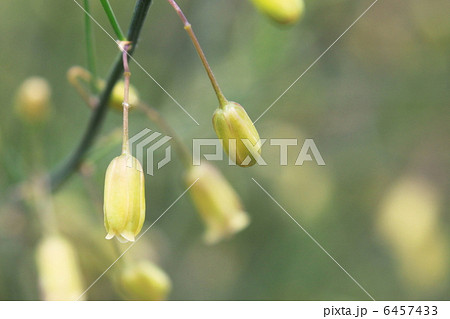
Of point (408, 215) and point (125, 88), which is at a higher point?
point (408, 215)

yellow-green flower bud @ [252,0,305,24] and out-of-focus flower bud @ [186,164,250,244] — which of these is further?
out-of-focus flower bud @ [186,164,250,244]

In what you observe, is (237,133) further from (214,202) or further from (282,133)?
(282,133)

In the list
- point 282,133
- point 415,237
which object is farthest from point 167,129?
point 415,237

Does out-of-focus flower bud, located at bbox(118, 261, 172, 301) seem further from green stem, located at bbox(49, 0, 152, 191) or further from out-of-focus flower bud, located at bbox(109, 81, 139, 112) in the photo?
out-of-focus flower bud, located at bbox(109, 81, 139, 112)

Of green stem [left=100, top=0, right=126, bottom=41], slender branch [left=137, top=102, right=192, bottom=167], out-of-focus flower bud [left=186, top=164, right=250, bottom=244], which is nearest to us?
green stem [left=100, top=0, right=126, bottom=41]

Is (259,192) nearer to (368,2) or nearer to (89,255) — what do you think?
(89,255)

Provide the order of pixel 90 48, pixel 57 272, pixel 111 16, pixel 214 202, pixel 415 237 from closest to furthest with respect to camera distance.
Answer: pixel 111 16 → pixel 90 48 → pixel 57 272 → pixel 214 202 → pixel 415 237

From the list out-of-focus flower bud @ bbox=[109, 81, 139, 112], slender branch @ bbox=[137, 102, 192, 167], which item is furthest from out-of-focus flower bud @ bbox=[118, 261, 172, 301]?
out-of-focus flower bud @ bbox=[109, 81, 139, 112]
